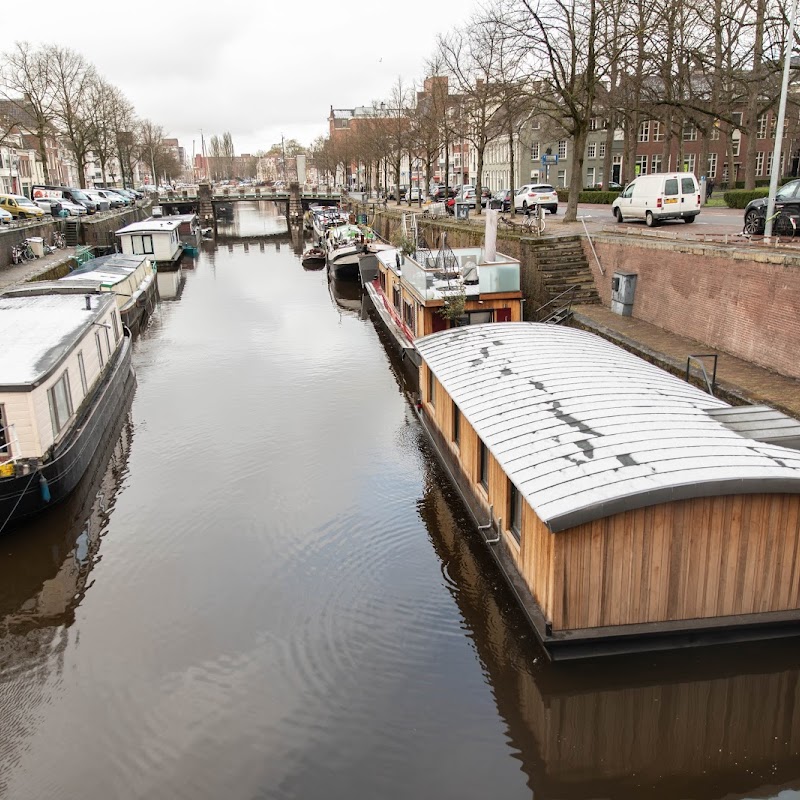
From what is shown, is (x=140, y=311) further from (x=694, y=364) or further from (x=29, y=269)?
(x=694, y=364)

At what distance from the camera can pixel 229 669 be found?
9.91m

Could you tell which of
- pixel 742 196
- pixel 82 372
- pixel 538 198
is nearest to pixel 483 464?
pixel 82 372

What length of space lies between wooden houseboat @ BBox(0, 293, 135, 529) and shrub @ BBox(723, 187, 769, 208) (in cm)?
2662

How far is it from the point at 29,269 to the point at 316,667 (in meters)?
29.7

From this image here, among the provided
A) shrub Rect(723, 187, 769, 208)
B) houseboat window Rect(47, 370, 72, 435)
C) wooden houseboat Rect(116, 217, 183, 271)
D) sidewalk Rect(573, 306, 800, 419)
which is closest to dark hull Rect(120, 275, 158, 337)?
wooden houseboat Rect(116, 217, 183, 271)

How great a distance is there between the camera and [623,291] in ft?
71.3

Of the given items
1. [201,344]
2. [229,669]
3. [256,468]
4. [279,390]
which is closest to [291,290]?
[201,344]

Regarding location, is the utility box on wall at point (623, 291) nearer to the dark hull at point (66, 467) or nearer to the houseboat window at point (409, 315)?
the houseboat window at point (409, 315)

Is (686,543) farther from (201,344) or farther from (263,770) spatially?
(201,344)

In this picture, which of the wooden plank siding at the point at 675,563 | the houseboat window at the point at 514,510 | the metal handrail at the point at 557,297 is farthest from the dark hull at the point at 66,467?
the metal handrail at the point at 557,297

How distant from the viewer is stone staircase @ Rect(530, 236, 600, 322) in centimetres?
2411

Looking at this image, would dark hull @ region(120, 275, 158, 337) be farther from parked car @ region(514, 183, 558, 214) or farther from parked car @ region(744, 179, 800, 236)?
parked car @ region(744, 179, 800, 236)

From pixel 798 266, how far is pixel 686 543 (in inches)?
347

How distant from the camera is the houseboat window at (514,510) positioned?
35.3 ft
